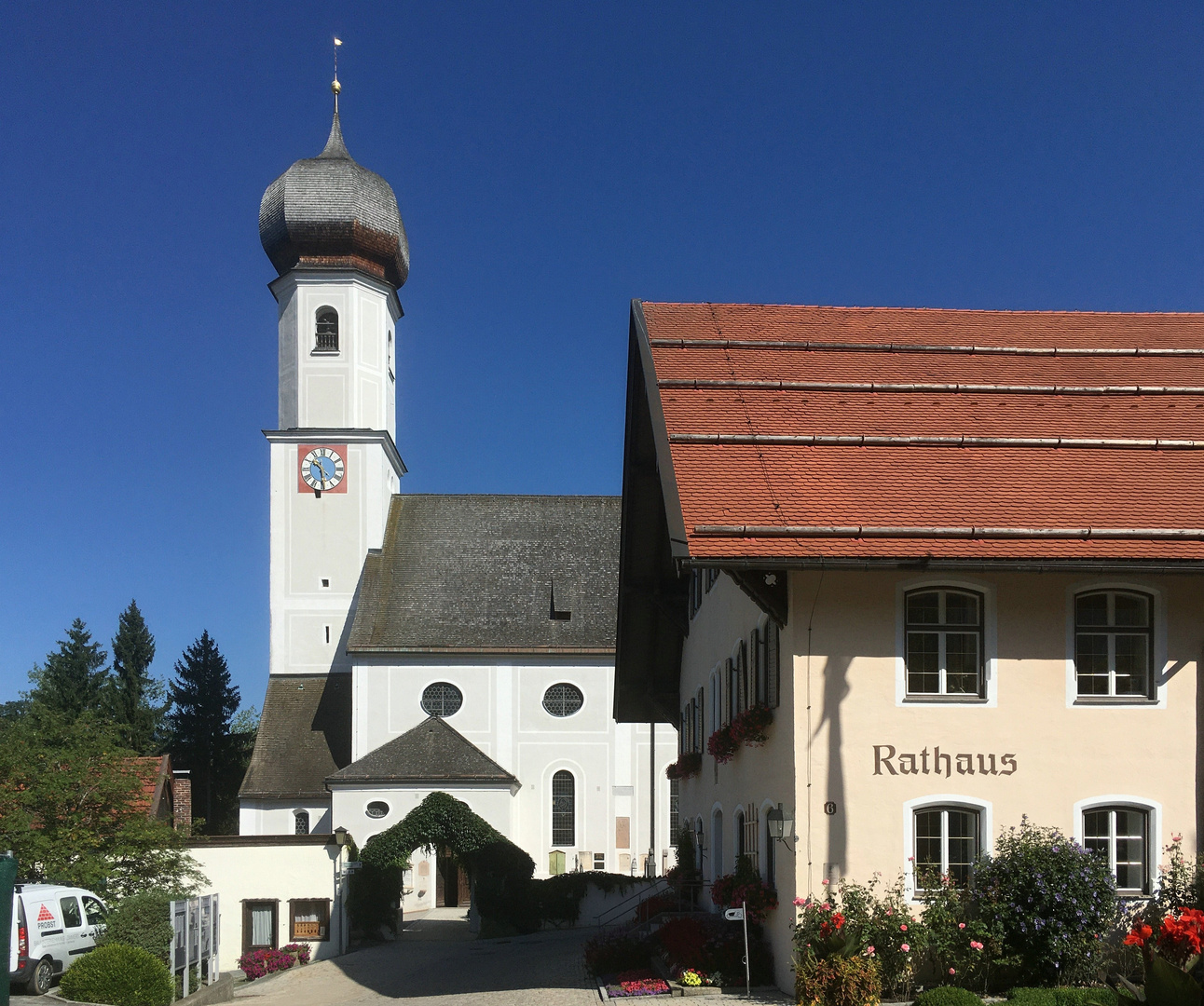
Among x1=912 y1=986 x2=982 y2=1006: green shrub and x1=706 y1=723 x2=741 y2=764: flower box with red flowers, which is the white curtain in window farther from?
x1=912 y1=986 x2=982 y2=1006: green shrub

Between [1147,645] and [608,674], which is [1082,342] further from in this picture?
[608,674]

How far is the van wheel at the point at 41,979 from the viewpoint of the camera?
19.4 m

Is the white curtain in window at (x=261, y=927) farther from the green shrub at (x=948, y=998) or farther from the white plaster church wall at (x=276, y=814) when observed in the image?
the green shrub at (x=948, y=998)

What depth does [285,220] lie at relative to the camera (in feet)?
153

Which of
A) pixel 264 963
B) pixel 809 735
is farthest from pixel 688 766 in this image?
pixel 264 963

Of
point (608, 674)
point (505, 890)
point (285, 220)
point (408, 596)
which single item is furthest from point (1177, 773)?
point (285, 220)

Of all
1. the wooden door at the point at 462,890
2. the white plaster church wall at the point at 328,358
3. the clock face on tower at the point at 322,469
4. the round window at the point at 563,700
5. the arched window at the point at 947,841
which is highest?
the white plaster church wall at the point at 328,358

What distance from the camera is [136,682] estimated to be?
65.9 metres

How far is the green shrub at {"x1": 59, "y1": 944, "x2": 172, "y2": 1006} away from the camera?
18578mm

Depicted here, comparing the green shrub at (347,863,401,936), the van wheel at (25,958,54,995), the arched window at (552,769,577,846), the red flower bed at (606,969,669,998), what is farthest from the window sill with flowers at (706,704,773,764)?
the arched window at (552,769,577,846)

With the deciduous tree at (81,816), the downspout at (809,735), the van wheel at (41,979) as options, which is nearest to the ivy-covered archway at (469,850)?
the deciduous tree at (81,816)

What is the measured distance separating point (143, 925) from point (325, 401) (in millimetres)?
26374

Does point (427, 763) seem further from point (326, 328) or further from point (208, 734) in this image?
point (208, 734)

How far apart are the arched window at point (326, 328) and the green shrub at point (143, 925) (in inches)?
1064
